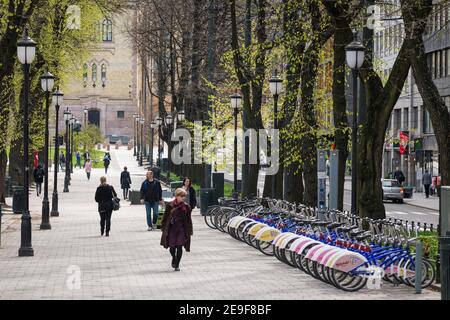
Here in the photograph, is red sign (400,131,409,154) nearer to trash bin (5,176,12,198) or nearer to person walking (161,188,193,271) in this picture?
trash bin (5,176,12,198)

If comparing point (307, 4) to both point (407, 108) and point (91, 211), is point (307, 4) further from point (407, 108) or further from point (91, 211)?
point (407, 108)

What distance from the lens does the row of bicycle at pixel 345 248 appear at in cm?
1919

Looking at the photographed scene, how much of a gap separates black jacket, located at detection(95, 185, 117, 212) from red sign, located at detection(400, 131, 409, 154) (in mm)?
44436

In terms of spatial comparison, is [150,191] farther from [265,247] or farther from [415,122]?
[415,122]

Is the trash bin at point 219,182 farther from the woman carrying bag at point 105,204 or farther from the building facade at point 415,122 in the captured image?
the building facade at point 415,122

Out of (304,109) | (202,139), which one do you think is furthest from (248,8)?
(202,139)

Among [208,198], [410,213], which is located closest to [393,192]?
[410,213]

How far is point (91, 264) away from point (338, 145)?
10130 mm

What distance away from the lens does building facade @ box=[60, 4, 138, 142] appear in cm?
17362

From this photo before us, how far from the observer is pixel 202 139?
182ft

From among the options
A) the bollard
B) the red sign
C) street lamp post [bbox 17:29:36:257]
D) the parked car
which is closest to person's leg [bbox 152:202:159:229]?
street lamp post [bbox 17:29:36:257]

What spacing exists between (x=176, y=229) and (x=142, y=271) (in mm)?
958

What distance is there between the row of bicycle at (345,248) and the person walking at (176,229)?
1800 mm

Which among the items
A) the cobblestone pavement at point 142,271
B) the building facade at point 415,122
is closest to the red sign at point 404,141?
the building facade at point 415,122
